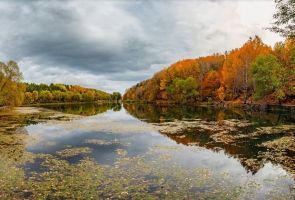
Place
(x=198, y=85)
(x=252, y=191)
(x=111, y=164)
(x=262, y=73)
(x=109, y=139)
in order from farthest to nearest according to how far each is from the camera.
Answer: (x=198, y=85) < (x=262, y=73) < (x=109, y=139) < (x=111, y=164) < (x=252, y=191)

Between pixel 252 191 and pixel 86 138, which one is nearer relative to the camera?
pixel 252 191

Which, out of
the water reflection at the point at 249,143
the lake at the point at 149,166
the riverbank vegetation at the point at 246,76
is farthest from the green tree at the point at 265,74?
the lake at the point at 149,166

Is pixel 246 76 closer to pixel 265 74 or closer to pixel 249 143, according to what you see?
pixel 265 74

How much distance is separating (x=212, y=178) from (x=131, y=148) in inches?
484

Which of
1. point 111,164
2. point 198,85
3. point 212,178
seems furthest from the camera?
point 198,85

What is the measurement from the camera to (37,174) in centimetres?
2052

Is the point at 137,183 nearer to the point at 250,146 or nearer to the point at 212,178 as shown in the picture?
the point at 212,178

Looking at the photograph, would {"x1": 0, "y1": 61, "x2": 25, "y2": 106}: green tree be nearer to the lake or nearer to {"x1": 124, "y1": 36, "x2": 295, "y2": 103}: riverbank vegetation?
the lake

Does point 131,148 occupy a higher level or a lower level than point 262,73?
lower

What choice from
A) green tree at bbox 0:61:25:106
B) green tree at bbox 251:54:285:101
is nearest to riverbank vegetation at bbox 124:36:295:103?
green tree at bbox 251:54:285:101

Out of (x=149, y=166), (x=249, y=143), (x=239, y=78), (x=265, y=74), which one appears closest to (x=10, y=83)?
(x=265, y=74)

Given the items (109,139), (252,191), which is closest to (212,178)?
(252,191)

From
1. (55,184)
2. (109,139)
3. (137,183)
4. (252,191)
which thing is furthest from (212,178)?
(109,139)

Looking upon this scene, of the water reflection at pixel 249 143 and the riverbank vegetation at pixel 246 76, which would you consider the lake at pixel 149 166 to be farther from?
the riverbank vegetation at pixel 246 76
